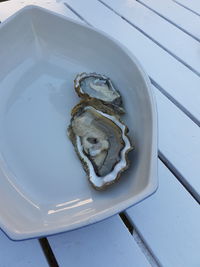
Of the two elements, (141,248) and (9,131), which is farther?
(9,131)

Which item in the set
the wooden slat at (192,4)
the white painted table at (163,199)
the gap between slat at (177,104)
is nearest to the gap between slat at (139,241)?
the white painted table at (163,199)

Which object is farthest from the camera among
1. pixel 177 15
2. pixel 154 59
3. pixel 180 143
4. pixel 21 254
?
pixel 177 15

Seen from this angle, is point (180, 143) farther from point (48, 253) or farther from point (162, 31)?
point (162, 31)

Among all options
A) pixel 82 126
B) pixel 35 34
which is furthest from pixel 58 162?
pixel 35 34

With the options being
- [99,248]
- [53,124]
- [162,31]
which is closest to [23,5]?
[162,31]

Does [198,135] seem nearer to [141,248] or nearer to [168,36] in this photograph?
[141,248]
